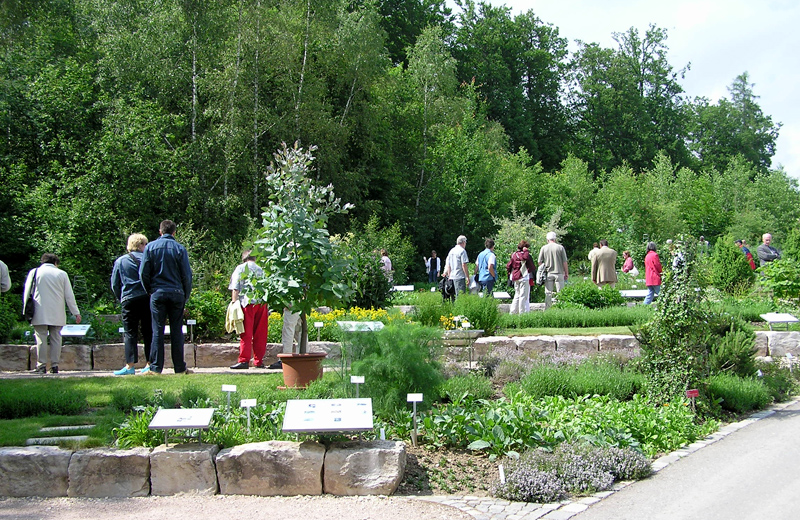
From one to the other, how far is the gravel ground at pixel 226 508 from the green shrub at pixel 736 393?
422 centimetres

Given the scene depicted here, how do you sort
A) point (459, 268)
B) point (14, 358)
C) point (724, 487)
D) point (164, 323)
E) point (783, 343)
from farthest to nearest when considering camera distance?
1. point (459, 268)
2. point (783, 343)
3. point (14, 358)
4. point (164, 323)
5. point (724, 487)

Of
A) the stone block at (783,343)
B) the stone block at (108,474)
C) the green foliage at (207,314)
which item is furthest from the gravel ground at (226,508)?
the stone block at (783,343)

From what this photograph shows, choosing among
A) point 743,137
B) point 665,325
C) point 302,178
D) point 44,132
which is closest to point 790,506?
point 665,325

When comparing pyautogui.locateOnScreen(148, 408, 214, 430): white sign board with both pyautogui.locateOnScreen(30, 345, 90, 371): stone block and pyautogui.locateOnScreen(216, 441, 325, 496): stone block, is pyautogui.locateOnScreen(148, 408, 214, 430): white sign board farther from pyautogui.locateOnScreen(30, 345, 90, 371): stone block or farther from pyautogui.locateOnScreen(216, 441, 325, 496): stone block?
pyautogui.locateOnScreen(30, 345, 90, 371): stone block

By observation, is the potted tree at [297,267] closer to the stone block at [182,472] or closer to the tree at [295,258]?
the tree at [295,258]

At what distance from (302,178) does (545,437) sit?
3565 millimetres

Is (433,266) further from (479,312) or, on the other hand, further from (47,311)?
(47,311)

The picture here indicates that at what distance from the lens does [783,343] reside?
10.6 m

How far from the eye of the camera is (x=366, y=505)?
16.6 ft

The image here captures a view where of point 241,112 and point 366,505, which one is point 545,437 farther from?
point 241,112

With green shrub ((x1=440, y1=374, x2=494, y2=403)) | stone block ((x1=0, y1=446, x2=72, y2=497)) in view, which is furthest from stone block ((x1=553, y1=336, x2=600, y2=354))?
stone block ((x1=0, y1=446, x2=72, y2=497))

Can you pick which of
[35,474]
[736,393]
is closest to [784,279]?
[736,393]

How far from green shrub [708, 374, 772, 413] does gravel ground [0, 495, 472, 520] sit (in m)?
4.22

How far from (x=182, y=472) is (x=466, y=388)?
306 centimetres
